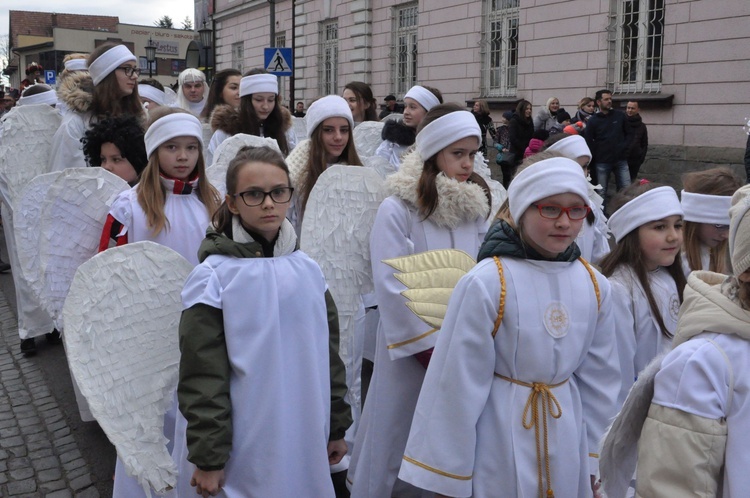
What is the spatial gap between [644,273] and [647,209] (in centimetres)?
27

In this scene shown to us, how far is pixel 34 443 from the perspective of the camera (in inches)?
190

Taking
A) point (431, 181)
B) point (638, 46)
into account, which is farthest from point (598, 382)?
point (638, 46)

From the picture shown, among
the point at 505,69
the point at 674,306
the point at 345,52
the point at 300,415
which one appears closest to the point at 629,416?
the point at 300,415

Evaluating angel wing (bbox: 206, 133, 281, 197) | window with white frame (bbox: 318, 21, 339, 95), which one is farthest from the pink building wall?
angel wing (bbox: 206, 133, 281, 197)

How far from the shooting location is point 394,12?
23.7 m

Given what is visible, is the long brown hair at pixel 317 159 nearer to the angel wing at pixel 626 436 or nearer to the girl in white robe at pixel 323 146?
the girl in white robe at pixel 323 146

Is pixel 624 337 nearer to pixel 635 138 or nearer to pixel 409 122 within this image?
pixel 409 122

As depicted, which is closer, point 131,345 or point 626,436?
point 626,436

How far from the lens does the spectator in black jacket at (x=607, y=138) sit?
43.3 feet

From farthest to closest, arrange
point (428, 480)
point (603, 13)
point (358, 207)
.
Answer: point (603, 13), point (358, 207), point (428, 480)

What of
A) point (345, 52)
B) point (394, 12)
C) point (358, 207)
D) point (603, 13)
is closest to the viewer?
point (358, 207)

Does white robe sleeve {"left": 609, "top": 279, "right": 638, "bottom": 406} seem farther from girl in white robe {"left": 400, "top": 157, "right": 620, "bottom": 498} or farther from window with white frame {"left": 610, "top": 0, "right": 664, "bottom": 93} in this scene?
window with white frame {"left": 610, "top": 0, "right": 664, "bottom": 93}

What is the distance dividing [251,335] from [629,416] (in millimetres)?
1229

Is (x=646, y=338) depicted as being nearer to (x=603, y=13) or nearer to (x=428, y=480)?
(x=428, y=480)
